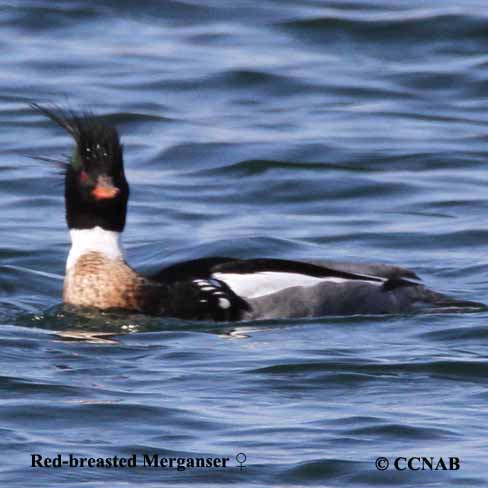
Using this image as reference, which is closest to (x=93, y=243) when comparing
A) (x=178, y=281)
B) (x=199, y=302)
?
(x=178, y=281)

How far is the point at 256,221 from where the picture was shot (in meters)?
13.1

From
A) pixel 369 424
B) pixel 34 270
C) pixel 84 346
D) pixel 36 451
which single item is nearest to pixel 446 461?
pixel 369 424

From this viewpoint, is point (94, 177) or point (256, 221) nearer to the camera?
point (94, 177)

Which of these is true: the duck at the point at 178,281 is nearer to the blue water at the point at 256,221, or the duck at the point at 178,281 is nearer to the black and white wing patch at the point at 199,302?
the black and white wing patch at the point at 199,302

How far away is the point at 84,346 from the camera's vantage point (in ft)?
30.7

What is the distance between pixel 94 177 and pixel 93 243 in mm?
404

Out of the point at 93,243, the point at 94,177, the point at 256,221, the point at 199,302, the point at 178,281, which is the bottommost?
the point at 199,302

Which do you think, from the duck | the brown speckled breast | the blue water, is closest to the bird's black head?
the duck

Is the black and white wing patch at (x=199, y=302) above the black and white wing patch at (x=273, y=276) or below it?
below

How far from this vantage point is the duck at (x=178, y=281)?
10008 mm

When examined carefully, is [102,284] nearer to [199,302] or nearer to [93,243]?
[93,243]

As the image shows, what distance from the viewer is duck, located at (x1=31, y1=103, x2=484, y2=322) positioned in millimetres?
10008

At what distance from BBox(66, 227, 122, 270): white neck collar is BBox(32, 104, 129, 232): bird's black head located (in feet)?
0.10

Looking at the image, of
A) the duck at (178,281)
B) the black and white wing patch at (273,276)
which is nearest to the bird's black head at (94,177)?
the duck at (178,281)
